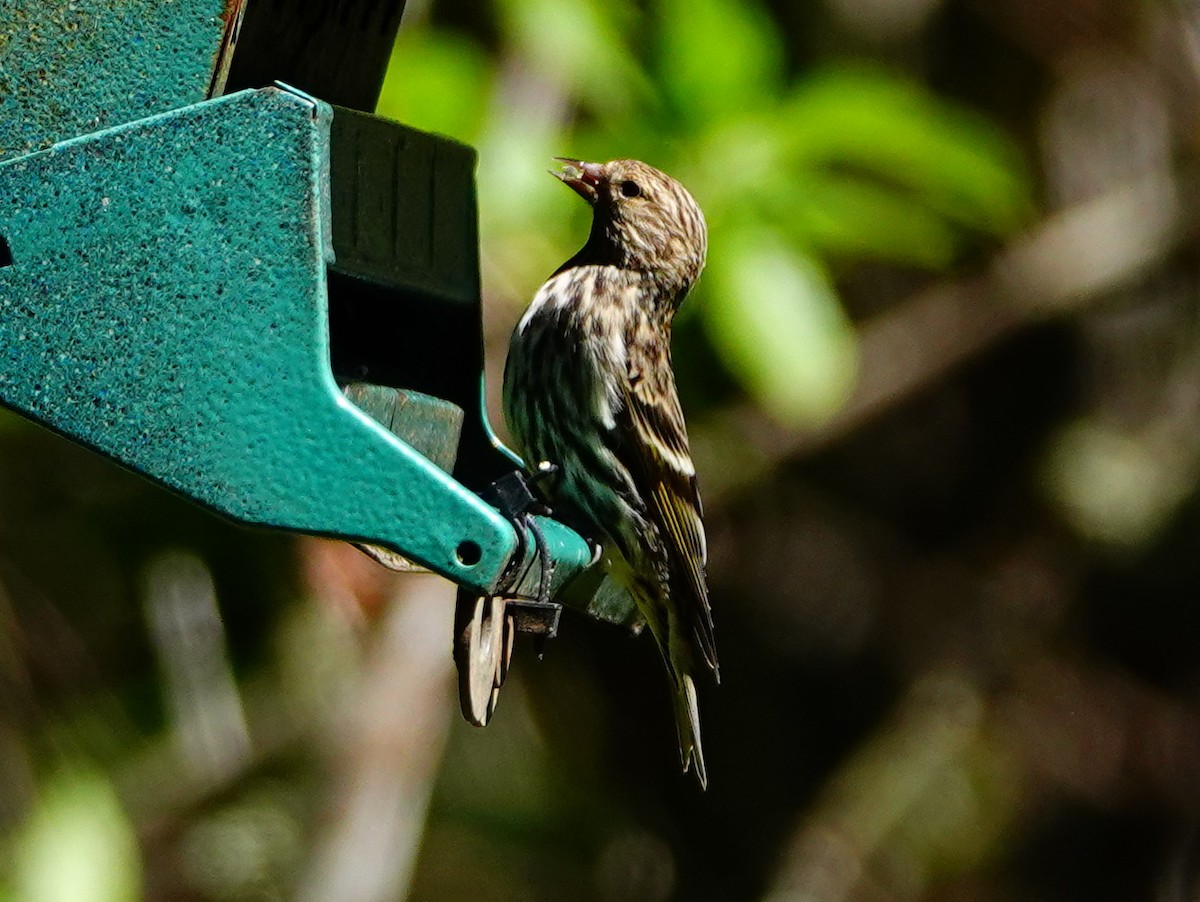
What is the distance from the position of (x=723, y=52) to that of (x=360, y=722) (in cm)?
219

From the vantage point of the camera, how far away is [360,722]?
199 inches

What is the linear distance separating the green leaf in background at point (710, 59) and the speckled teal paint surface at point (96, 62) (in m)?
1.44

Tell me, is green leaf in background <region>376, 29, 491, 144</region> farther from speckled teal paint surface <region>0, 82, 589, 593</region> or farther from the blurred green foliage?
speckled teal paint surface <region>0, 82, 589, 593</region>

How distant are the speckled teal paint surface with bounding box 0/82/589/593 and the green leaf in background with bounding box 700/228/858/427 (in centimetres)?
142

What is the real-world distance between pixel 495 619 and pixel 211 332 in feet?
2.22

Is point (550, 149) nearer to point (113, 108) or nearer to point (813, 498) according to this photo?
point (113, 108)

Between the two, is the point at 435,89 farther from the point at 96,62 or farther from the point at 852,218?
the point at 96,62

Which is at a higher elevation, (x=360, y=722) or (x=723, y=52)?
(x=723, y=52)

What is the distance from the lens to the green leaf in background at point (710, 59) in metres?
3.72

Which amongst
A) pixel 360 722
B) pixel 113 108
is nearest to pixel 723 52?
pixel 113 108

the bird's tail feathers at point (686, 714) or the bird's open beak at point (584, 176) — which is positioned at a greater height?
the bird's open beak at point (584, 176)

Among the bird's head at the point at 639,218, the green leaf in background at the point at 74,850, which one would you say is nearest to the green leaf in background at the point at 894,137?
the bird's head at the point at 639,218

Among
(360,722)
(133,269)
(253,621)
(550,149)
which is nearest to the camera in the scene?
(133,269)

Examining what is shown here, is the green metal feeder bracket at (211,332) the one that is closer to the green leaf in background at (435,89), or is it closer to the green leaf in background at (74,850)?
the green leaf in background at (435,89)
